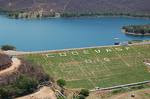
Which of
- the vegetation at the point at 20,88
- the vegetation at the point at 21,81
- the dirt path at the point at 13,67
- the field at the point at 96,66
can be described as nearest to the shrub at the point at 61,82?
the field at the point at 96,66

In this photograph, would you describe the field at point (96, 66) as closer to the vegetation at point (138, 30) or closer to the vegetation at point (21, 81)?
the vegetation at point (21, 81)

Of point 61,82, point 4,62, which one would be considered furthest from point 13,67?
point 61,82

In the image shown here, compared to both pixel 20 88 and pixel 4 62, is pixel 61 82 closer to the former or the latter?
pixel 20 88

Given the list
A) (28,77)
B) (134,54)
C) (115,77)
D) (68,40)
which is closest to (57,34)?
(68,40)

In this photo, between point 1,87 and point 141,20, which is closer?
point 1,87

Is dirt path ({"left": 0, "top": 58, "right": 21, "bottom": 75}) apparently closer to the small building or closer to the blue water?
the small building

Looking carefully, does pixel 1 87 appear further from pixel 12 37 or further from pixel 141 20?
pixel 141 20
